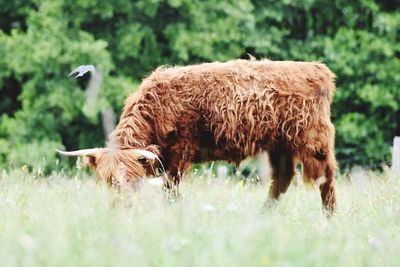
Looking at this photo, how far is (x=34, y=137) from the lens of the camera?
16.0m

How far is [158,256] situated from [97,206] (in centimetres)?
109

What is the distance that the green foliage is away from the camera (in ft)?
51.2

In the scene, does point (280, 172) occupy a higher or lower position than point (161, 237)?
lower

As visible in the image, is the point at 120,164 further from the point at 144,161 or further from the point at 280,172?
the point at 280,172

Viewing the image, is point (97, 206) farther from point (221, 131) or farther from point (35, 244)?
point (221, 131)

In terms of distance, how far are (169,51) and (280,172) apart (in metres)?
9.78

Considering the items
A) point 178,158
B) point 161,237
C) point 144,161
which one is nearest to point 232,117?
point 178,158

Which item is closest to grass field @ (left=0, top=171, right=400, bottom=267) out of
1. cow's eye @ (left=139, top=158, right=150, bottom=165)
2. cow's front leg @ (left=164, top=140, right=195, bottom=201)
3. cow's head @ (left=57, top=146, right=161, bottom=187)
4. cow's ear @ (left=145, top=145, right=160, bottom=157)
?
cow's head @ (left=57, top=146, right=161, bottom=187)

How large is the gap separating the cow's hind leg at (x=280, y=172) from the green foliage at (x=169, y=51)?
777 cm

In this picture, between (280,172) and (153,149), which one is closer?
(153,149)

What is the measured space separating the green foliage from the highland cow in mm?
8007

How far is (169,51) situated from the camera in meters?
17.1

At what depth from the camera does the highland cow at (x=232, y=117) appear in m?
7.00

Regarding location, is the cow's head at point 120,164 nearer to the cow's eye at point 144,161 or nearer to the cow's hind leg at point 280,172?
the cow's eye at point 144,161
